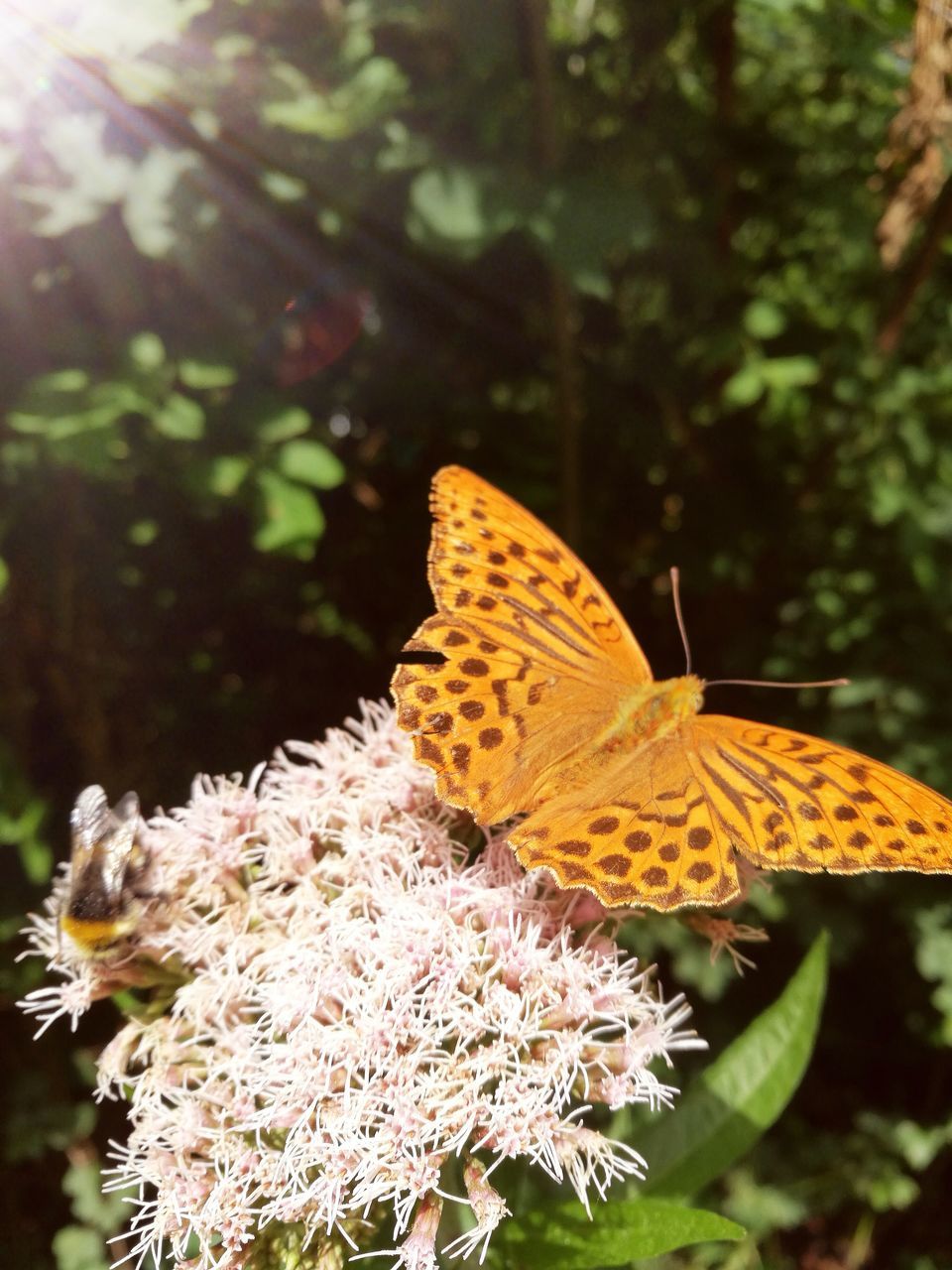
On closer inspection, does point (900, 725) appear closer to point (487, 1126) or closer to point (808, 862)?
point (808, 862)

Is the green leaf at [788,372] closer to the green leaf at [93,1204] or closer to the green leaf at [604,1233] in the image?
the green leaf at [604,1233]

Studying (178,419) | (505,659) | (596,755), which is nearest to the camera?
(596,755)

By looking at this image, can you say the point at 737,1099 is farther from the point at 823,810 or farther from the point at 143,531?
the point at 143,531

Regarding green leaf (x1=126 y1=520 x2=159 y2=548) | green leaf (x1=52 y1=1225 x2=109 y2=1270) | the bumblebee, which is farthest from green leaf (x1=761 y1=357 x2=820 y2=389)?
green leaf (x1=52 y1=1225 x2=109 y2=1270)

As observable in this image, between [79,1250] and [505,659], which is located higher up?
[505,659]

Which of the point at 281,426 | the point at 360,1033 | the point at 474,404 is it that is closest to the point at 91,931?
the point at 360,1033

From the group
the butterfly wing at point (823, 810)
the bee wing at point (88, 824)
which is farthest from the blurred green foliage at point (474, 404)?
the butterfly wing at point (823, 810)

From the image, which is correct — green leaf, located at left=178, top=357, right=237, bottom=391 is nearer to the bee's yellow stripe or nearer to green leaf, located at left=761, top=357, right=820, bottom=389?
the bee's yellow stripe
